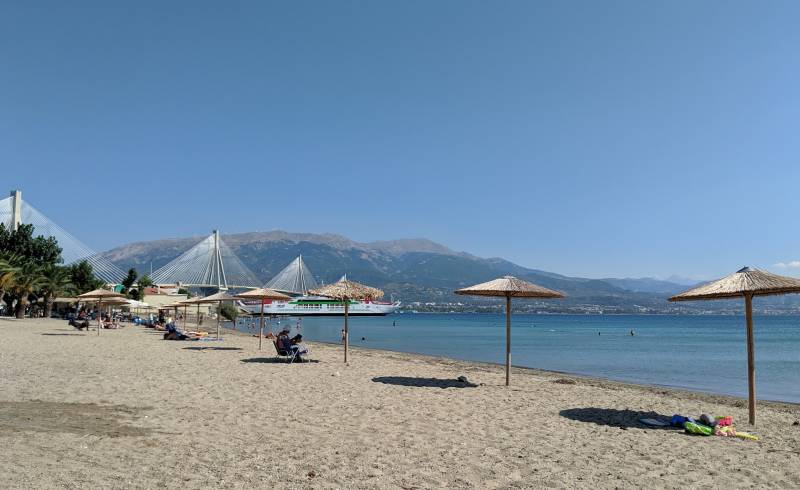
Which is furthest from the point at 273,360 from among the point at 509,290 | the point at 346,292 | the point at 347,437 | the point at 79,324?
the point at 79,324

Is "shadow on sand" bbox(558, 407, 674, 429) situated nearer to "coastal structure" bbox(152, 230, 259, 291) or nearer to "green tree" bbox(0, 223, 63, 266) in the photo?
"green tree" bbox(0, 223, 63, 266)

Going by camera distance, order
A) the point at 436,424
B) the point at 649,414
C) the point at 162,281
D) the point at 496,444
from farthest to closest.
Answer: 1. the point at 162,281
2. the point at 649,414
3. the point at 436,424
4. the point at 496,444

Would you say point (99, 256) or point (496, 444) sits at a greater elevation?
point (99, 256)

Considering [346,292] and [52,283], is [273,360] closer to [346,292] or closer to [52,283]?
[346,292]

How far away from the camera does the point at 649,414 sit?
26.1 ft

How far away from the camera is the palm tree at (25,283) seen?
3222 cm

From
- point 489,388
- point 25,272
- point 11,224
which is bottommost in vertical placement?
point 489,388

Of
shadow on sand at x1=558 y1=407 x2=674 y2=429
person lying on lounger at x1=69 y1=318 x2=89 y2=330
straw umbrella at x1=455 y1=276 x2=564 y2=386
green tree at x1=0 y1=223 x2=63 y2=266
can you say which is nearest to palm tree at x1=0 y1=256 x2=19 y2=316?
green tree at x1=0 y1=223 x2=63 y2=266

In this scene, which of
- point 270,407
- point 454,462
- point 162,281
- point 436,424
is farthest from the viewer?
point 162,281

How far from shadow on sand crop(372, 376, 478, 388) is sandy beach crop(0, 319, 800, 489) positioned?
0.08 meters

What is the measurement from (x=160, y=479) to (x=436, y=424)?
331 centimetres

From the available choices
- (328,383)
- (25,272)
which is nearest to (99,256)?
(25,272)

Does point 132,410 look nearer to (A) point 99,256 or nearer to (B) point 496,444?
(B) point 496,444

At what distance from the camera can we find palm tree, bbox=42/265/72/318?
36.3m
